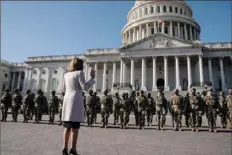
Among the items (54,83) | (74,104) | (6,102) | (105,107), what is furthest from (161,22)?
(74,104)

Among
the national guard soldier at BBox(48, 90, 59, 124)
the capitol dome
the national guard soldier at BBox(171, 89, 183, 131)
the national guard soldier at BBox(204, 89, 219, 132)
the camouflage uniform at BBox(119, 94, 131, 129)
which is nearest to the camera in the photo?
the national guard soldier at BBox(204, 89, 219, 132)

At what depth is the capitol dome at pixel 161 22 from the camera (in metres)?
59.7

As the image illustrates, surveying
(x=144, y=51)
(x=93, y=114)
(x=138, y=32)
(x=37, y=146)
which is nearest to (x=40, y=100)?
(x=93, y=114)

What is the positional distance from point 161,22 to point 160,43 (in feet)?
56.3

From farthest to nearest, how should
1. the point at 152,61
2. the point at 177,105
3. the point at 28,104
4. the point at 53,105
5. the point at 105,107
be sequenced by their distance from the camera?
the point at 152,61, the point at 28,104, the point at 53,105, the point at 105,107, the point at 177,105

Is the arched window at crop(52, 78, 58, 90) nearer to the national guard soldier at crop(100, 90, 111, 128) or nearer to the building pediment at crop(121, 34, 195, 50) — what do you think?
the building pediment at crop(121, 34, 195, 50)

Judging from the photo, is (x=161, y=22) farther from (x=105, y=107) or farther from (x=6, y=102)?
(x=6, y=102)

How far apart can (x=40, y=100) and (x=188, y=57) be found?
33.4m

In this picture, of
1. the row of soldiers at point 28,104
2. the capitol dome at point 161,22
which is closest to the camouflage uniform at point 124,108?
the row of soldiers at point 28,104

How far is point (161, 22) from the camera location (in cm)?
5794

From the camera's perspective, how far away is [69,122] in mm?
4344

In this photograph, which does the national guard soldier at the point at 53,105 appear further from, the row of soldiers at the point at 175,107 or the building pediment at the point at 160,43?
the building pediment at the point at 160,43

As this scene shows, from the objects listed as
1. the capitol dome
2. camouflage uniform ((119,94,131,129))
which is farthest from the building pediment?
camouflage uniform ((119,94,131,129))

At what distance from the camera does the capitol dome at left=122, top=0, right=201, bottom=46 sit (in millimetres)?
59688
